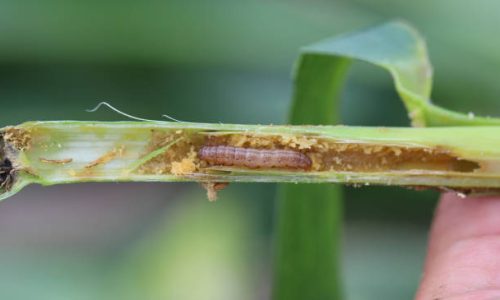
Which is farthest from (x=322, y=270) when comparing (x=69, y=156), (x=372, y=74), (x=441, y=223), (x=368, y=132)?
(x=372, y=74)

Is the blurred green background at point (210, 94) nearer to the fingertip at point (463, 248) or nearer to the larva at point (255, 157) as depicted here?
the fingertip at point (463, 248)

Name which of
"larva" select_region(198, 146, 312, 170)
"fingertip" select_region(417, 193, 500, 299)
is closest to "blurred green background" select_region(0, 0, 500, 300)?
"fingertip" select_region(417, 193, 500, 299)

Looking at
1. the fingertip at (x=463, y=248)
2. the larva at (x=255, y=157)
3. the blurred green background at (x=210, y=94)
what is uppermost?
the blurred green background at (x=210, y=94)

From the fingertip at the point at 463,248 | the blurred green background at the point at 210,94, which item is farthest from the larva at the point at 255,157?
the blurred green background at the point at 210,94

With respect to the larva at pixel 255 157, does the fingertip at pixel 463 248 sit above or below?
below

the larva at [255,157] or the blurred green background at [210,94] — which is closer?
the larva at [255,157]

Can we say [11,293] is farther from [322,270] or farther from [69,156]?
[69,156]

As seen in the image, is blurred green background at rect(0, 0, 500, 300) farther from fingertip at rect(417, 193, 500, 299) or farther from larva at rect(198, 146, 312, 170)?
larva at rect(198, 146, 312, 170)
